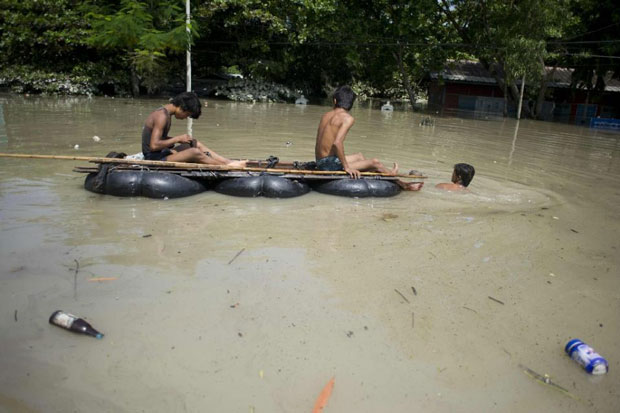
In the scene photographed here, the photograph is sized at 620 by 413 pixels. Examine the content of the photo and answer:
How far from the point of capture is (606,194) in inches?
293

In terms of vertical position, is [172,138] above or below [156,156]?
above

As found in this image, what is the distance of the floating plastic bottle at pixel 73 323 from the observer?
275cm

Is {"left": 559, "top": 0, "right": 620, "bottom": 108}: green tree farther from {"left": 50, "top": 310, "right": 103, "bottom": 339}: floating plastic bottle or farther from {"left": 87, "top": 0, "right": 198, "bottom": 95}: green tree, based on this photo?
{"left": 50, "top": 310, "right": 103, "bottom": 339}: floating plastic bottle

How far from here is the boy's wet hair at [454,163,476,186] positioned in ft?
22.5

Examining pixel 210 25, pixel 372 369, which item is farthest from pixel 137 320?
pixel 210 25

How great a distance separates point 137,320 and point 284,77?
1159 inches

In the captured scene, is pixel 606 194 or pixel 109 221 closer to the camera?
pixel 109 221

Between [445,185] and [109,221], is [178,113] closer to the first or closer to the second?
[109,221]

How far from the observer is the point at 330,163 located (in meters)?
6.43

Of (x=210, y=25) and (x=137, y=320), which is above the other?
(x=210, y=25)

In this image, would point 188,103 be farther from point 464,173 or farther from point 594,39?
point 594,39

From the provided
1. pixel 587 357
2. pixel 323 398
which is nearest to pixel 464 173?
pixel 587 357

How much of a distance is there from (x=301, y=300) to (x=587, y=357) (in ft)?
6.16

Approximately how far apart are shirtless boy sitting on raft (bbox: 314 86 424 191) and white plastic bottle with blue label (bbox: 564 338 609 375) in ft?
12.3
